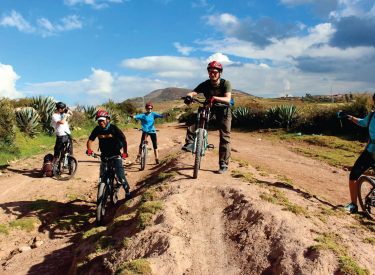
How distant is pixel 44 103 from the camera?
23812 millimetres

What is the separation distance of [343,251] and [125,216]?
3592 mm

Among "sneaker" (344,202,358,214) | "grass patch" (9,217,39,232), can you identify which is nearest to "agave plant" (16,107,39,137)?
"grass patch" (9,217,39,232)

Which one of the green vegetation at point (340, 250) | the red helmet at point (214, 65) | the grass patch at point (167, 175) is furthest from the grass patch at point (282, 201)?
the red helmet at point (214, 65)

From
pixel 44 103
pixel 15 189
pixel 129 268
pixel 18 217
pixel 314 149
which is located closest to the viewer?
pixel 129 268

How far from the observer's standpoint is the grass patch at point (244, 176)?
8.41 metres

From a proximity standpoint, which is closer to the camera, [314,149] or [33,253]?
[33,253]

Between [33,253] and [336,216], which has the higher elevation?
[336,216]

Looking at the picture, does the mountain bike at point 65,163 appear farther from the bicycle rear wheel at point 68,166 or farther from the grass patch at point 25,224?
the grass patch at point 25,224

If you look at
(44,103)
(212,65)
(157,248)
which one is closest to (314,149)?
(212,65)

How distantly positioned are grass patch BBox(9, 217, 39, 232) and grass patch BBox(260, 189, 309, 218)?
5.26m

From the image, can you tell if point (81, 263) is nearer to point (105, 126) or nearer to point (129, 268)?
point (129, 268)

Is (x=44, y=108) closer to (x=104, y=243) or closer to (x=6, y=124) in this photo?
(x=6, y=124)

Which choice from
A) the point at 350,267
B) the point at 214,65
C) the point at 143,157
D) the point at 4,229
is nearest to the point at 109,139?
the point at 214,65

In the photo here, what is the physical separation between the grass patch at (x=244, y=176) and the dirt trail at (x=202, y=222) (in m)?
0.19
